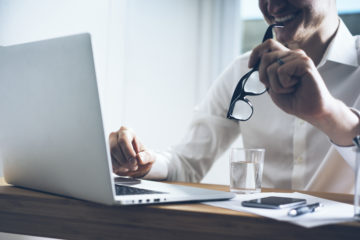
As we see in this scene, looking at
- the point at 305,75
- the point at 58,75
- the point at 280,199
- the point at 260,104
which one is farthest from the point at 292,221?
the point at 260,104

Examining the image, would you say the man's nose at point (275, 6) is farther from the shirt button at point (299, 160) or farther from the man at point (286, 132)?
the shirt button at point (299, 160)

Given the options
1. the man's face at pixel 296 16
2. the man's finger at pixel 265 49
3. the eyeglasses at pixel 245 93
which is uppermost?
the man's face at pixel 296 16

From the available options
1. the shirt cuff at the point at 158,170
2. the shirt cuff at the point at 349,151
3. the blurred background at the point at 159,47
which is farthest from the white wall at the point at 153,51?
the shirt cuff at the point at 349,151

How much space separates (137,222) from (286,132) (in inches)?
32.9

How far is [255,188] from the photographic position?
82 cm

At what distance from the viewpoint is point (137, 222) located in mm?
604

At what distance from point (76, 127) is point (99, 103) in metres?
0.08

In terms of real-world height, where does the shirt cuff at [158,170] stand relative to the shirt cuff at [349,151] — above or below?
below

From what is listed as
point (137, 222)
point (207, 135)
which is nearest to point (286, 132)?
point (207, 135)

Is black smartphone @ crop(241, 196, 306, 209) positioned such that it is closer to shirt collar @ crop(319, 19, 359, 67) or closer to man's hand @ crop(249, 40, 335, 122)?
man's hand @ crop(249, 40, 335, 122)

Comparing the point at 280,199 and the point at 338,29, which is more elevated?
the point at 338,29

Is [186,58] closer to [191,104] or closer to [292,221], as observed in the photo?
[191,104]

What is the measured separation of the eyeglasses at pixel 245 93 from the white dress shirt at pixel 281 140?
33 cm

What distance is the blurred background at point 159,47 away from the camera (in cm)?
176
